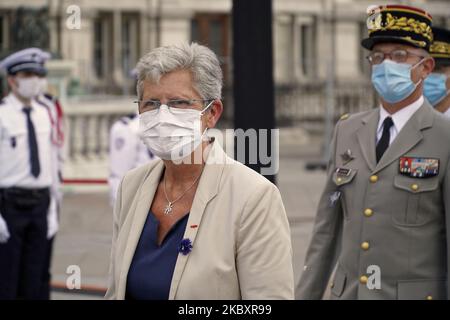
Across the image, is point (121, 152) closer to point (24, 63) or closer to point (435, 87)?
point (24, 63)

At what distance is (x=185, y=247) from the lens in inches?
124

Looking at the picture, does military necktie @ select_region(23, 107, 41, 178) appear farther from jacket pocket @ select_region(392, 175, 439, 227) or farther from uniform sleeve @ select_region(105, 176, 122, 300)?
uniform sleeve @ select_region(105, 176, 122, 300)

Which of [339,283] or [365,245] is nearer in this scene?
[365,245]

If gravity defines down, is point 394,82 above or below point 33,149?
above

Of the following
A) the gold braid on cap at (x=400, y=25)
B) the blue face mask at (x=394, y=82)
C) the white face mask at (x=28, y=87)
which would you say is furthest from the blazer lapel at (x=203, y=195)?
the white face mask at (x=28, y=87)

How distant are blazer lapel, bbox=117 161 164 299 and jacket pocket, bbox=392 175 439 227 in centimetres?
136

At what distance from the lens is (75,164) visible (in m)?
16.4

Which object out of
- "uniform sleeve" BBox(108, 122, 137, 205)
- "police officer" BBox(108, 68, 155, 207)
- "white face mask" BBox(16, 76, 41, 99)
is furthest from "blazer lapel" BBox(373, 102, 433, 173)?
"uniform sleeve" BBox(108, 122, 137, 205)

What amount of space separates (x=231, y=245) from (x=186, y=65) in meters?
0.57

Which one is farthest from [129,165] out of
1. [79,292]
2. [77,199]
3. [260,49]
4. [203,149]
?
[77,199]

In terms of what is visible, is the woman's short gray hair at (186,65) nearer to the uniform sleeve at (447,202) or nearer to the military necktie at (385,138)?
the uniform sleeve at (447,202)

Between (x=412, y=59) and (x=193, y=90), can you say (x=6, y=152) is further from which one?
(x=193, y=90)

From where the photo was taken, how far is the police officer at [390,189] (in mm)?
4426

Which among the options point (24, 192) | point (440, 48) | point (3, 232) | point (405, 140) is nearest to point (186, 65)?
point (405, 140)
